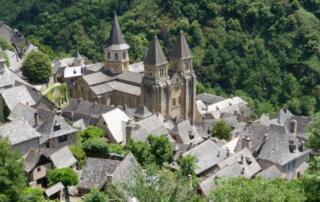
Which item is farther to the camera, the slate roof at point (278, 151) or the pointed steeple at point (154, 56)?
the pointed steeple at point (154, 56)

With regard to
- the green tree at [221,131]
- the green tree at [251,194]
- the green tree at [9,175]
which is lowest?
the green tree at [221,131]

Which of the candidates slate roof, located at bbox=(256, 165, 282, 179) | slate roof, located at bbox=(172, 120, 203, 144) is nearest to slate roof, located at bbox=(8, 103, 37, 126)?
slate roof, located at bbox=(172, 120, 203, 144)

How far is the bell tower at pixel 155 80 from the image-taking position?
7119 cm

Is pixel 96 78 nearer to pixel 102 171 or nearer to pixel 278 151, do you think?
pixel 278 151

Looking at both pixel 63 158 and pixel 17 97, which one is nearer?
pixel 63 158

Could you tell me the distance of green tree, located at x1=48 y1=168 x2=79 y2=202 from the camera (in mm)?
45781

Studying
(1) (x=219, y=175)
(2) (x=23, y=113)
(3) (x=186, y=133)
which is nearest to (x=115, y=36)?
(3) (x=186, y=133)

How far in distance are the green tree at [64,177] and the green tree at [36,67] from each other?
31.8m

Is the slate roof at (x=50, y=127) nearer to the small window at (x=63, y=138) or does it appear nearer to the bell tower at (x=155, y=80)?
the small window at (x=63, y=138)

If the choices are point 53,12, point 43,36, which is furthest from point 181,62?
point 53,12

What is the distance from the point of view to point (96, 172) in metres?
46.9

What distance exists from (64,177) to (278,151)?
22.9 m

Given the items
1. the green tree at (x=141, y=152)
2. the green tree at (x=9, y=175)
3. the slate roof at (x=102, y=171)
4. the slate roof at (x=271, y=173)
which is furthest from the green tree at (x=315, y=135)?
the green tree at (x=141, y=152)

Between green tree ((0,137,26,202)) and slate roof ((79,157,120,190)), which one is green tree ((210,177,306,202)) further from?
slate roof ((79,157,120,190))
